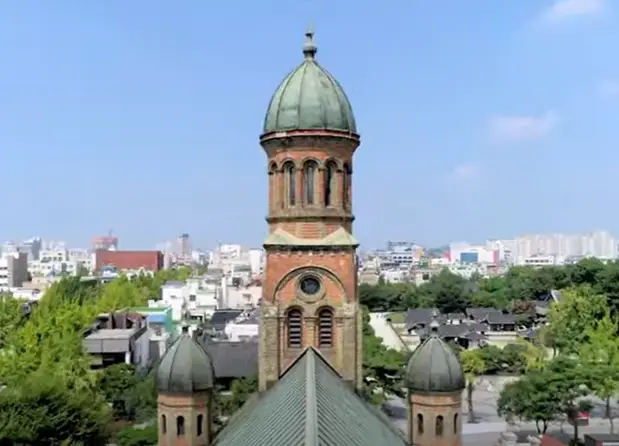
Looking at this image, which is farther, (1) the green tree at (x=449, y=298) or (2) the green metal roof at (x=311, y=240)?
(1) the green tree at (x=449, y=298)

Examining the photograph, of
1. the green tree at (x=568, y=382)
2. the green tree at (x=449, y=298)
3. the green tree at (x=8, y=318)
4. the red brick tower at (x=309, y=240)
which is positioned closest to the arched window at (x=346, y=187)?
the red brick tower at (x=309, y=240)

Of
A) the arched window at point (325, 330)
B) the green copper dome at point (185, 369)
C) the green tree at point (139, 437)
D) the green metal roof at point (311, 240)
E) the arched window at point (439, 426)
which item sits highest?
the green metal roof at point (311, 240)

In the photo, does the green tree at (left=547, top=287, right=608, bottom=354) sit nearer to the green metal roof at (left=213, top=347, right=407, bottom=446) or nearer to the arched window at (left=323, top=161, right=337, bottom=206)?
the arched window at (left=323, top=161, right=337, bottom=206)

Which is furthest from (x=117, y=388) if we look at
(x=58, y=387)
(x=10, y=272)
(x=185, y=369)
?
(x=10, y=272)

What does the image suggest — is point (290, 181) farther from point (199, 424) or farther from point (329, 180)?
point (199, 424)

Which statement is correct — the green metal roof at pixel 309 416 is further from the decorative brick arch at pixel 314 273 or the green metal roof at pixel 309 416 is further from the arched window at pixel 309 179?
the arched window at pixel 309 179

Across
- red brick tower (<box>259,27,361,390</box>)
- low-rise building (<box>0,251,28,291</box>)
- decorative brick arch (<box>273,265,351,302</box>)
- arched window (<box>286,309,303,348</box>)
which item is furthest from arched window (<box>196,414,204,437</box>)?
low-rise building (<box>0,251,28,291</box>)
